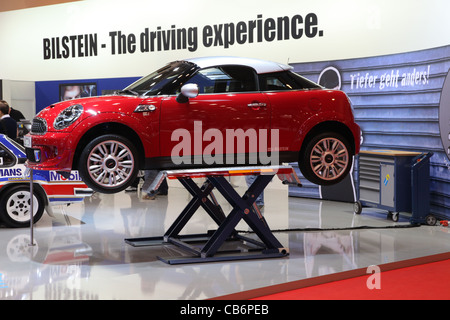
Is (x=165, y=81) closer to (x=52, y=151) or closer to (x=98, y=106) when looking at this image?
(x=98, y=106)

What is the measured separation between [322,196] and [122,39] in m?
5.59

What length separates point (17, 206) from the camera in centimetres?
824

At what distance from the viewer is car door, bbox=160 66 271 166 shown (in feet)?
19.7

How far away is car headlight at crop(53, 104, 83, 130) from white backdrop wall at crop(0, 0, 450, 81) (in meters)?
3.74

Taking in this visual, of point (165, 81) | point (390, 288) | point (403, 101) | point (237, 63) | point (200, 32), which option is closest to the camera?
point (390, 288)

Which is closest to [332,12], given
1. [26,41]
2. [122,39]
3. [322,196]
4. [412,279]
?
[322,196]

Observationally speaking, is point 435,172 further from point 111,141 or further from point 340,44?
point 111,141

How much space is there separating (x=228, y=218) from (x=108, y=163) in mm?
1416

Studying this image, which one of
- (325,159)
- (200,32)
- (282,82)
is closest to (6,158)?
(282,82)

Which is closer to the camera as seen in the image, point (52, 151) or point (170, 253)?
point (52, 151)

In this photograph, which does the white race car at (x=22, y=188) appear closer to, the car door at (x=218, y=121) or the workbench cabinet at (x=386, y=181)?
the car door at (x=218, y=121)

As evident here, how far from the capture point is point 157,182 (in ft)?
19.9

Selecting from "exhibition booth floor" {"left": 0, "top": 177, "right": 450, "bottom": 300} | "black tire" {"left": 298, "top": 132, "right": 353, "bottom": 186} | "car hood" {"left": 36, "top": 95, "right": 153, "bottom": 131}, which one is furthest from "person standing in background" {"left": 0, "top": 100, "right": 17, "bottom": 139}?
"black tire" {"left": 298, "top": 132, "right": 353, "bottom": 186}

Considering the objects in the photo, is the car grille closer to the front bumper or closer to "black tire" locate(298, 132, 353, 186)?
the front bumper
